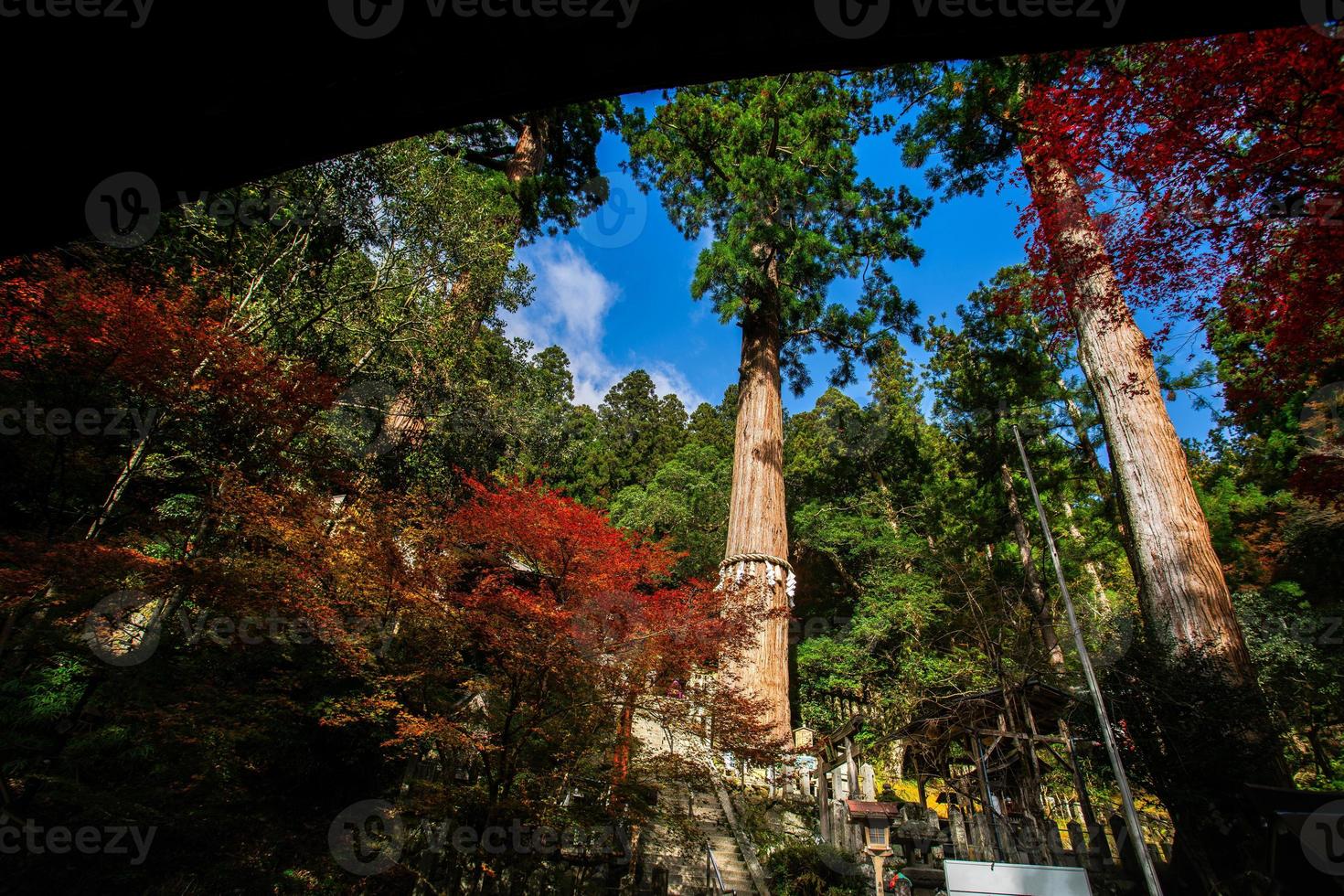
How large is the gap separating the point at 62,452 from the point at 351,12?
24.1ft

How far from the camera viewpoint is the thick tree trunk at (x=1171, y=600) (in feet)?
16.1

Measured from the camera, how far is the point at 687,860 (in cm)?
635

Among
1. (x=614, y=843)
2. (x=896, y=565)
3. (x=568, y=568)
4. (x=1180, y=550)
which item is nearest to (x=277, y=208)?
(x=568, y=568)

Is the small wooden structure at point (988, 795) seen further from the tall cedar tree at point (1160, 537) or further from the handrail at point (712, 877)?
the handrail at point (712, 877)

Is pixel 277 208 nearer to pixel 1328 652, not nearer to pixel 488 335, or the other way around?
pixel 488 335

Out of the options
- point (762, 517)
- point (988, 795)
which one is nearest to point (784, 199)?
point (762, 517)

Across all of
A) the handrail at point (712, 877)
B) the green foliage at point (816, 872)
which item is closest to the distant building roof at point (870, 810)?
the green foliage at point (816, 872)

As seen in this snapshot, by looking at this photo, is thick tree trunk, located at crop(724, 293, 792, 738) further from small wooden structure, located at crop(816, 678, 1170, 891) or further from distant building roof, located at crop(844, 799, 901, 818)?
small wooden structure, located at crop(816, 678, 1170, 891)

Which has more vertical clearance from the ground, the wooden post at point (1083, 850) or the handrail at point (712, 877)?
the wooden post at point (1083, 850)

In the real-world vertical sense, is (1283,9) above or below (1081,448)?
below

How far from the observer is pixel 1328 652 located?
9641 millimetres

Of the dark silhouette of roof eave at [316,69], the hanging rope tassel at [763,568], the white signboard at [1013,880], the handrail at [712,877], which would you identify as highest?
the hanging rope tassel at [763,568]

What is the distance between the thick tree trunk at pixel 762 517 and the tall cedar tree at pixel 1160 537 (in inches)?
157

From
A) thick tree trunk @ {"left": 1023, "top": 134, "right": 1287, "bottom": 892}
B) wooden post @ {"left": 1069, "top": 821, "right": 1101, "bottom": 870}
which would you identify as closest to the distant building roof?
wooden post @ {"left": 1069, "top": 821, "right": 1101, "bottom": 870}
